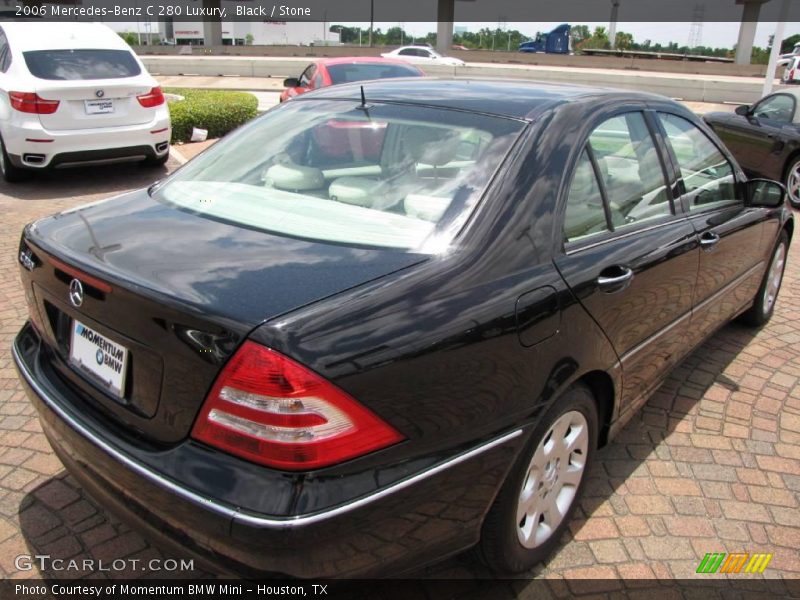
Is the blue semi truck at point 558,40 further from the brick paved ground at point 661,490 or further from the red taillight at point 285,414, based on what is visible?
the red taillight at point 285,414

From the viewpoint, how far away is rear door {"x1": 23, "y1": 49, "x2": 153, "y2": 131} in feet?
24.0

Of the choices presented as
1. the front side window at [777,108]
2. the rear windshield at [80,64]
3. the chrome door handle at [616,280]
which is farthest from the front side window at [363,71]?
the chrome door handle at [616,280]

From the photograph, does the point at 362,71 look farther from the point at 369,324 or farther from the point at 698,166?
the point at 369,324

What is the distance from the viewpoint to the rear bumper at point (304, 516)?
5.33 feet

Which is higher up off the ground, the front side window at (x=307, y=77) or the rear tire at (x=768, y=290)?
the front side window at (x=307, y=77)

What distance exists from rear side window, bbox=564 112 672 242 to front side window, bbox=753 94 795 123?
712cm

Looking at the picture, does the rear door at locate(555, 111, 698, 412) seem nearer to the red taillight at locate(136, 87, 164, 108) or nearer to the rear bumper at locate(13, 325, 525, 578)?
the rear bumper at locate(13, 325, 525, 578)

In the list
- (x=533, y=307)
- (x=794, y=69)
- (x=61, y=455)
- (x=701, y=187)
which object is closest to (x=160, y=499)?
(x=61, y=455)

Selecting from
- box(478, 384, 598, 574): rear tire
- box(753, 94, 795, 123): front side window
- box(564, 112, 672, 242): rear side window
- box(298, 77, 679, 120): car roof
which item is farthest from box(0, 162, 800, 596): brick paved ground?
box(753, 94, 795, 123): front side window

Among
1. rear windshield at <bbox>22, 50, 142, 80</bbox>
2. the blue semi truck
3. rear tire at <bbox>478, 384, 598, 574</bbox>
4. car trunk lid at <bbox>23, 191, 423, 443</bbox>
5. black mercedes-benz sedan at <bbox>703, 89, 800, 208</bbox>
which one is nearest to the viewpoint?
car trunk lid at <bbox>23, 191, 423, 443</bbox>

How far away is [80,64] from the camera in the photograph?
7.70 meters

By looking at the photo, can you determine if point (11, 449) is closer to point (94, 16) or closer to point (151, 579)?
point (151, 579)

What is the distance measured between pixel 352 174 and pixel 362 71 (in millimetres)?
8045

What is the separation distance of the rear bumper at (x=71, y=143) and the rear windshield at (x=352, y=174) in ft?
17.3
